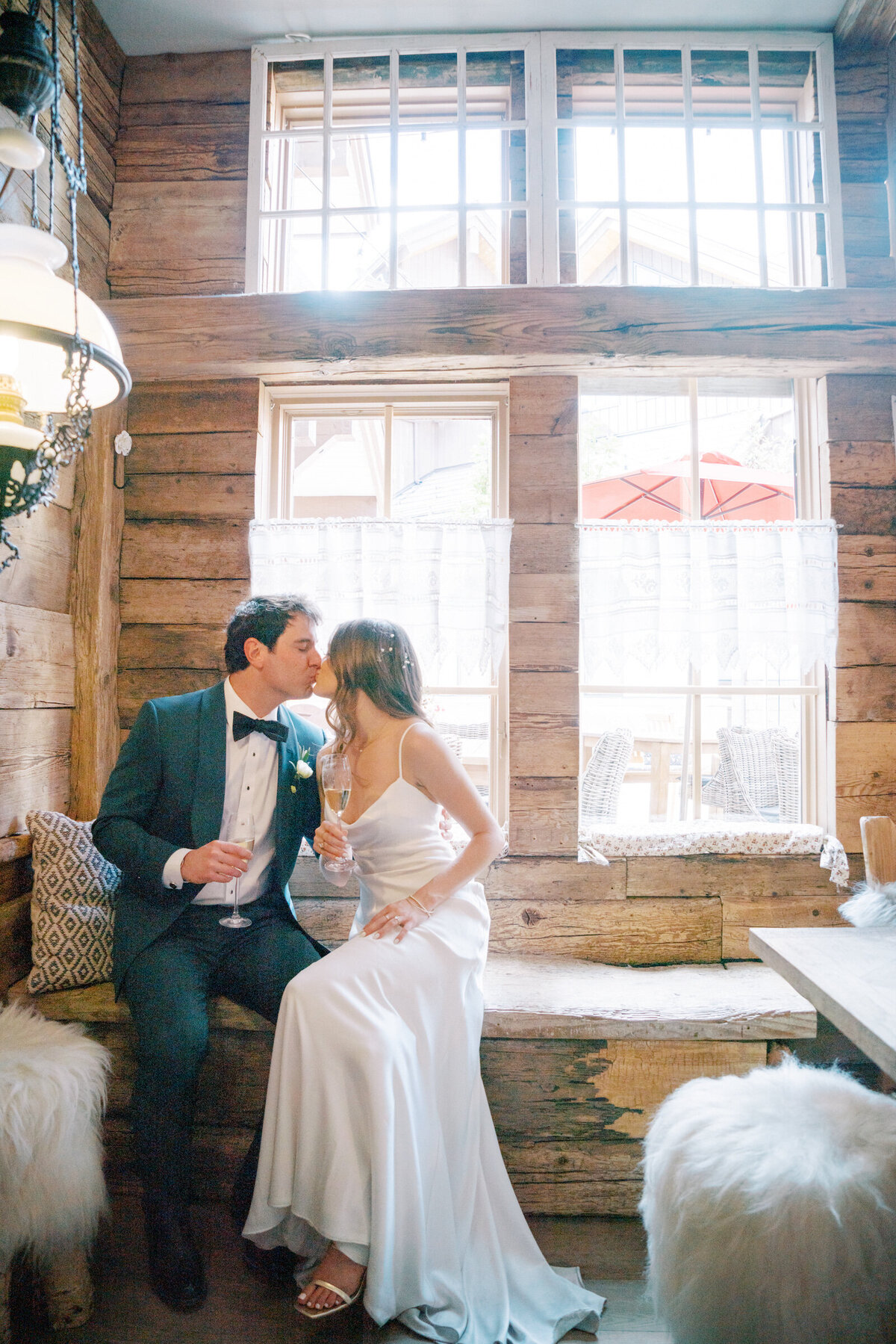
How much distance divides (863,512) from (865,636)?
420mm

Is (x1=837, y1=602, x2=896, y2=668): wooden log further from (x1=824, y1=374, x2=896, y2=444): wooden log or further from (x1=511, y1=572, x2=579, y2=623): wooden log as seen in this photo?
(x1=511, y1=572, x2=579, y2=623): wooden log

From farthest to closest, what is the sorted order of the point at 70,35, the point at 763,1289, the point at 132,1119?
the point at 70,35, the point at 132,1119, the point at 763,1289

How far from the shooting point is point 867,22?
263 centimetres

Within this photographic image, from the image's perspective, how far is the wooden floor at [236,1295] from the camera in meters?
1.61

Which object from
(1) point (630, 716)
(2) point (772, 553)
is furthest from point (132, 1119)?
(2) point (772, 553)

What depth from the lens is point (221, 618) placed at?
2.70 metres

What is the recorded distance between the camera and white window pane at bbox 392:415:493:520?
110 inches

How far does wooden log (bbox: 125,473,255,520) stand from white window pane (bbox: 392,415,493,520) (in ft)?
1.74

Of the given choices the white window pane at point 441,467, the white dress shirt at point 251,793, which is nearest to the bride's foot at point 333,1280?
the white dress shirt at point 251,793

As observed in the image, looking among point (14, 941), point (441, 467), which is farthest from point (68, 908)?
point (441, 467)

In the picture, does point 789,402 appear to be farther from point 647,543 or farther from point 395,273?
point 395,273

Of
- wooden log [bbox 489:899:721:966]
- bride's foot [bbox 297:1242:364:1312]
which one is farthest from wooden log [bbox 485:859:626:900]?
bride's foot [bbox 297:1242:364:1312]

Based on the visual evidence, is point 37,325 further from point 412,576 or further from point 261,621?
point 412,576

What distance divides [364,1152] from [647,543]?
192 centimetres
